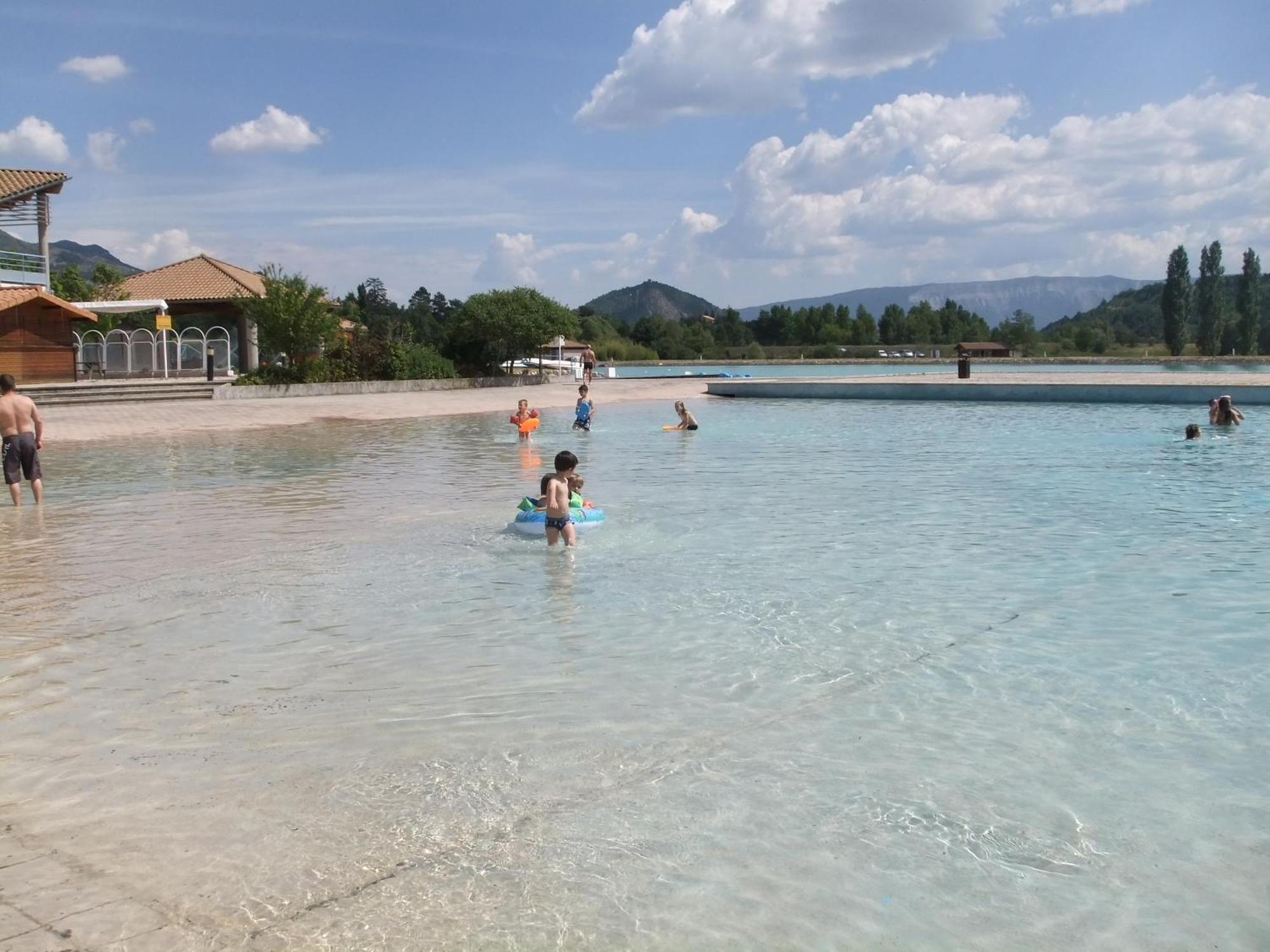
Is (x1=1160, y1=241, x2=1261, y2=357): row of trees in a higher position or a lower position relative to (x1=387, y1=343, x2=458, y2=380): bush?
higher

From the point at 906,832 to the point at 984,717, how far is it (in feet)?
4.93

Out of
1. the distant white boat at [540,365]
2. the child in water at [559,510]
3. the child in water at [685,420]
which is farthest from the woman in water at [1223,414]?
the distant white boat at [540,365]

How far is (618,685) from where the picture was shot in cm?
623

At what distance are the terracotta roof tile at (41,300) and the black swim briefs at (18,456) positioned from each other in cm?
2454

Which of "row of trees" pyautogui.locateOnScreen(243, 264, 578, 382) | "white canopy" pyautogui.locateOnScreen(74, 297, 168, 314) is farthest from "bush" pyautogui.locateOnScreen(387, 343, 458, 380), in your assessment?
"white canopy" pyautogui.locateOnScreen(74, 297, 168, 314)

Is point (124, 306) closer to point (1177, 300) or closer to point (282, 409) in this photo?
point (282, 409)

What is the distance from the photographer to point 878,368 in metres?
83.8

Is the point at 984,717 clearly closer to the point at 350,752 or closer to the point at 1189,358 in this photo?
the point at 350,752

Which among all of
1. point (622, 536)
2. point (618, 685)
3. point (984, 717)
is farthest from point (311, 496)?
point (984, 717)

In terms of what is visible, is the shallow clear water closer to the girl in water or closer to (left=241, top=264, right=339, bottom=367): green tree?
the girl in water

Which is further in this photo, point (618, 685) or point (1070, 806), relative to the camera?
point (618, 685)

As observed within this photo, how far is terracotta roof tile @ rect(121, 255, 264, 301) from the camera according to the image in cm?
4131

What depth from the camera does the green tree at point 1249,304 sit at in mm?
82812

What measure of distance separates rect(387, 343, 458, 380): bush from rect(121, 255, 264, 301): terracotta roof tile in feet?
16.3
